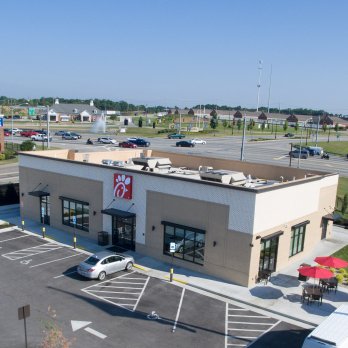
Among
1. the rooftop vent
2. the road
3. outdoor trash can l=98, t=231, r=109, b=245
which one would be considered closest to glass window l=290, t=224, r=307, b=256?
the rooftop vent

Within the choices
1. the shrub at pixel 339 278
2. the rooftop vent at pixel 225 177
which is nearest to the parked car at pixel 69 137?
the rooftop vent at pixel 225 177

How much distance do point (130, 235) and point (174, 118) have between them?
14898 centimetres

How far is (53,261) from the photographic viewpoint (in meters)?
28.2

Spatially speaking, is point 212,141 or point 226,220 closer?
point 226,220

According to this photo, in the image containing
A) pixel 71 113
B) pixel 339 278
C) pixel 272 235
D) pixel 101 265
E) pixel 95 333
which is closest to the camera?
pixel 95 333

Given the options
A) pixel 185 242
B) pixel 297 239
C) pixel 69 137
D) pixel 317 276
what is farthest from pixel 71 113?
pixel 317 276

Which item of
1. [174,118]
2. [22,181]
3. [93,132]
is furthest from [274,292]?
[174,118]

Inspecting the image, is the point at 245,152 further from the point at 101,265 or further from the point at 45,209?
the point at 101,265

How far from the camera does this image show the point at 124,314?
2141 cm

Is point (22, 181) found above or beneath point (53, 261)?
above

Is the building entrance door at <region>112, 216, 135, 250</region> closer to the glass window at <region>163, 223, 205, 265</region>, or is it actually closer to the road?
the glass window at <region>163, 223, 205, 265</region>

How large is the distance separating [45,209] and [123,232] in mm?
9239

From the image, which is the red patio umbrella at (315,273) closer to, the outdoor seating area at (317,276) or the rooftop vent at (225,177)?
the outdoor seating area at (317,276)

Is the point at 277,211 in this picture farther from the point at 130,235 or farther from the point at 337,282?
the point at 130,235
